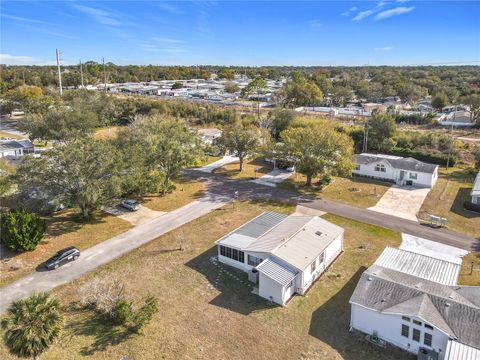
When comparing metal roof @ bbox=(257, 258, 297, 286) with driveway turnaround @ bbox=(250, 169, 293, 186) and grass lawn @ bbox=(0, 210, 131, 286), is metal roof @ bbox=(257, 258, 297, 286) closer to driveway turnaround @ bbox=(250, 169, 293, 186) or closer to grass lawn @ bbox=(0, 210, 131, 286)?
grass lawn @ bbox=(0, 210, 131, 286)

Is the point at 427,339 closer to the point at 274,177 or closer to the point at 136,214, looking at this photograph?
the point at 136,214

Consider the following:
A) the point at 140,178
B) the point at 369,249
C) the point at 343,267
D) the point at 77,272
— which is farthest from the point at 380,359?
the point at 140,178

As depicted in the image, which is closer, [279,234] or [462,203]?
[279,234]

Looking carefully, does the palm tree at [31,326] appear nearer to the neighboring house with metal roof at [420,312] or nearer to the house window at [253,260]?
the house window at [253,260]

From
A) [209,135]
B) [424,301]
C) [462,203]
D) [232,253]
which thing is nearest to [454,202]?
[462,203]

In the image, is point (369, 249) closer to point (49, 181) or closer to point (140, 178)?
point (140, 178)

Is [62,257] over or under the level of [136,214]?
under

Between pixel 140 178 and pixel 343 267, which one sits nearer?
pixel 343 267
